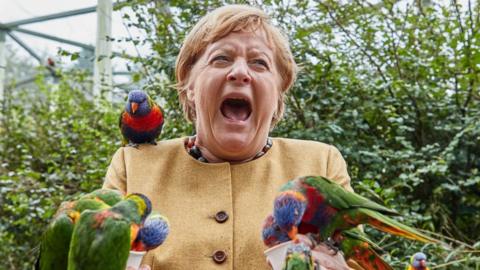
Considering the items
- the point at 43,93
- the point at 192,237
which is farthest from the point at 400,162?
the point at 43,93

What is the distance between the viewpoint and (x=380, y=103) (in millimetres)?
2980

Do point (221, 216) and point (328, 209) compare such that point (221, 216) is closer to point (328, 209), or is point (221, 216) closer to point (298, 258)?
point (328, 209)

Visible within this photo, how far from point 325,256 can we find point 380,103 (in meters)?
1.80

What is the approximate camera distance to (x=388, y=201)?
256cm

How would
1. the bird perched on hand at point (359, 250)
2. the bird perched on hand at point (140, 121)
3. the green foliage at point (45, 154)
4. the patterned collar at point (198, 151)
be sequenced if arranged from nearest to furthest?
the bird perched on hand at point (359, 250) → the patterned collar at point (198, 151) → the bird perched on hand at point (140, 121) → the green foliage at point (45, 154)

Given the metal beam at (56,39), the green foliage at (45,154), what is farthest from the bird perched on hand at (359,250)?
the metal beam at (56,39)

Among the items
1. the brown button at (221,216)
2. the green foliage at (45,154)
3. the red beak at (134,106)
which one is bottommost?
the green foliage at (45,154)

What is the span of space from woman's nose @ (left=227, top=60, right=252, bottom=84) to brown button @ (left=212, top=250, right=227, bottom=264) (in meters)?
0.46

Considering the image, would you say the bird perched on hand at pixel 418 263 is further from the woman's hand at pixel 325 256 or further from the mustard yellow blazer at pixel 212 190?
the woman's hand at pixel 325 256

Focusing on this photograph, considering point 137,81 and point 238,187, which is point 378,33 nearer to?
point 137,81

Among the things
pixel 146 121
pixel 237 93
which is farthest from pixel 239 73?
pixel 146 121

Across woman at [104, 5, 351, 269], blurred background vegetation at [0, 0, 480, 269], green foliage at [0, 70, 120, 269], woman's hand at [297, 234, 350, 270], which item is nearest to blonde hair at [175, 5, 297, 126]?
woman at [104, 5, 351, 269]

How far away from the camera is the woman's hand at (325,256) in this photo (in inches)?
49.9

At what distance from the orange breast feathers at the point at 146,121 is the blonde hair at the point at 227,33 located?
0.39 meters
